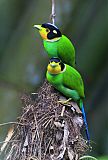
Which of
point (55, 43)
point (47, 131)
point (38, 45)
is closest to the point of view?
point (47, 131)

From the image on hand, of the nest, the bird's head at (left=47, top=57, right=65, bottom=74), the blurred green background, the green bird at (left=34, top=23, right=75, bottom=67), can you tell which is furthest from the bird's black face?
the blurred green background

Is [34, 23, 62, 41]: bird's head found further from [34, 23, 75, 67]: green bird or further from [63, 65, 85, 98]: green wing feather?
[63, 65, 85, 98]: green wing feather

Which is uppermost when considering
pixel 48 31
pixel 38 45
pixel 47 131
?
pixel 48 31

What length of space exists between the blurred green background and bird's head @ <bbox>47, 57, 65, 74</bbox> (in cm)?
140

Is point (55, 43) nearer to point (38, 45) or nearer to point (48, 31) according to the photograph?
point (48, 31)

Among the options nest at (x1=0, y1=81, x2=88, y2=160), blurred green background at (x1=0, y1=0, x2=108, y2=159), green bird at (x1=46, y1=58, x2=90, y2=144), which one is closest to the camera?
nest at (x1=0, y1=81, x2=88, y2=160)

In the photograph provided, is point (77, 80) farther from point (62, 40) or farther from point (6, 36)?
point (6, 36)

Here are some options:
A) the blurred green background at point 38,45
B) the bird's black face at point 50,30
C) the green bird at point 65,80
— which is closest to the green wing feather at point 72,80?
the green bird at point 65,80

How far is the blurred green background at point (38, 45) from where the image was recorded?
3.74 metres

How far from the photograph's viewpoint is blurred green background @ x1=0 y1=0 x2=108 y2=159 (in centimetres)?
374

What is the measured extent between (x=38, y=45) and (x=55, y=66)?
5.06ft

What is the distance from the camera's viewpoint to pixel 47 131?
7.18 feet

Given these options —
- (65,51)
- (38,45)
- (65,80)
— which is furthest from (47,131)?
(38,45)

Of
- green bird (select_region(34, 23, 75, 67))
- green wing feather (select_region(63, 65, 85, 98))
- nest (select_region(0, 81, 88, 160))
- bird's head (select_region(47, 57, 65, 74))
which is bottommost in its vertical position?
nest (select_region(0, 81, 88, 160))
